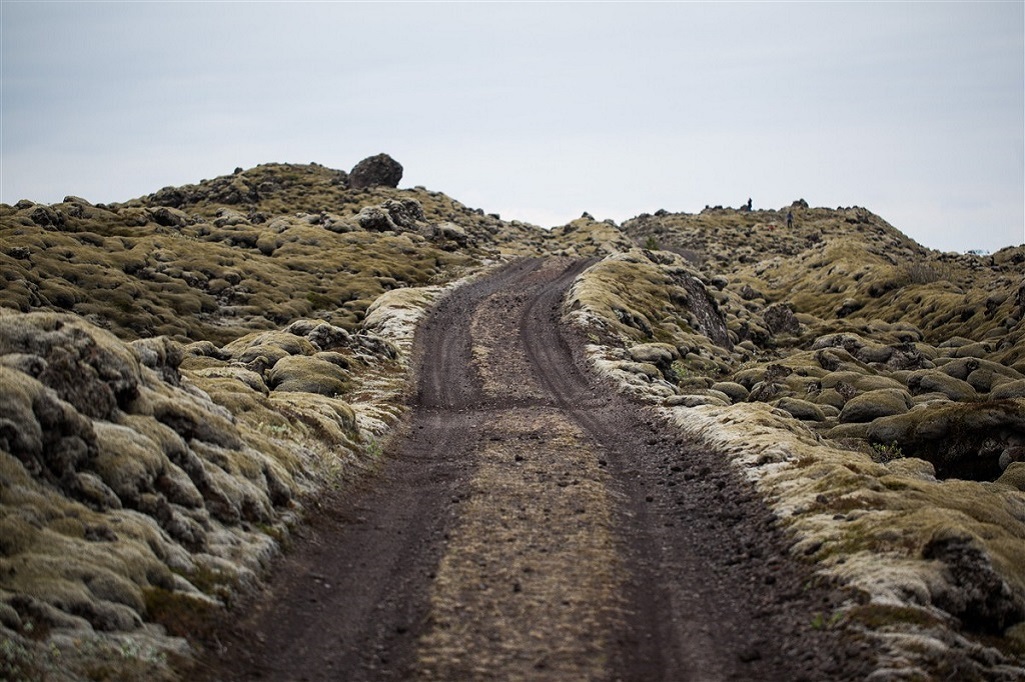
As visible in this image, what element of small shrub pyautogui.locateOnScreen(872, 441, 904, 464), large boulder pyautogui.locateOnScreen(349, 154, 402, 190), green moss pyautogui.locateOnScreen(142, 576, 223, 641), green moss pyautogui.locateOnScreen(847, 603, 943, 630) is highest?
large boulder pyautogui.locateOnScreen(349, 154, 402, 190)

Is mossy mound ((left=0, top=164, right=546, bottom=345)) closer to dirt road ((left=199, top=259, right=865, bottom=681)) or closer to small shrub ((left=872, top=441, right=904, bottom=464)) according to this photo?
dirt road ((left=199, top=259, right=865, bottom=681))

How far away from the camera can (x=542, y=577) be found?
20.1 meters

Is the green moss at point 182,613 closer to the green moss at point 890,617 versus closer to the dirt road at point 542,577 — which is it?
the dirt road at point 542,577

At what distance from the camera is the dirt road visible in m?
16.2

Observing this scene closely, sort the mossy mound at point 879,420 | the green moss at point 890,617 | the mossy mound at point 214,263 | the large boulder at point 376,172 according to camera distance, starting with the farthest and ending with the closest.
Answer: the large boulder at point 376,172
the mossy mound at point 214,263
the mossy mound at point 879,420
the green moss at point 890,617

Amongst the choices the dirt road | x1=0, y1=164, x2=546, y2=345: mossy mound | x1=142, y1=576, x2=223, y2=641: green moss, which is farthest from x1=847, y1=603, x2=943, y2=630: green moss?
x1=0, y1=164, x2=546, y2=345: mossy mound

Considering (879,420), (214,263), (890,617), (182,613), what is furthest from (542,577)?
(214,263)

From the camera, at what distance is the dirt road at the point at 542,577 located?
53.1 ft

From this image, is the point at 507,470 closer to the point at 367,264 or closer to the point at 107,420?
the point at 107,420

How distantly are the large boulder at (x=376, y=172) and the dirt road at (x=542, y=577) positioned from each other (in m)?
146

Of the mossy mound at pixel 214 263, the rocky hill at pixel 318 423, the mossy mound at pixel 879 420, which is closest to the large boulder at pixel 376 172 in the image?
the mossy mound at pixel 214 263

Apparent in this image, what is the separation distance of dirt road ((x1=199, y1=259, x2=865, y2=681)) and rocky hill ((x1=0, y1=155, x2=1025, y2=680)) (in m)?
1.13

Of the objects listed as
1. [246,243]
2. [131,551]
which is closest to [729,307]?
[246,243]

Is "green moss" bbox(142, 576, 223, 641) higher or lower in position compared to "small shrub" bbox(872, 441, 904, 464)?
lower
